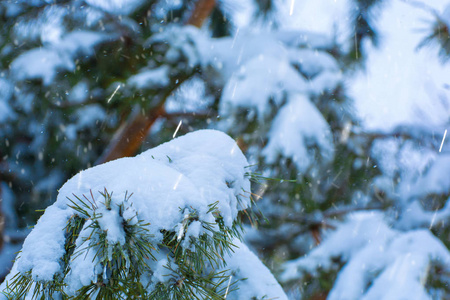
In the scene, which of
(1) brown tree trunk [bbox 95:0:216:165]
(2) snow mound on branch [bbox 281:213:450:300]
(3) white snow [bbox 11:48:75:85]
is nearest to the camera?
(2) snow mound on branch [bbox 281:213:450:300]

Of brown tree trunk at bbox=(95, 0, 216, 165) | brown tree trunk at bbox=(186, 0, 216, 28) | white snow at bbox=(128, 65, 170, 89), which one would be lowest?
brown tree trunk at bbox=(95, 0, 216, 165)

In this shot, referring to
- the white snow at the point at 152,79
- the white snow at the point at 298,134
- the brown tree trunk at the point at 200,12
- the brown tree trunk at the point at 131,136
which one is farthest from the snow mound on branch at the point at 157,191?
the brown tree trunk at the point at 200,12

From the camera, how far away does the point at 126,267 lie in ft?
2.20

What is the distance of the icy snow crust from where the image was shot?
0.66 m

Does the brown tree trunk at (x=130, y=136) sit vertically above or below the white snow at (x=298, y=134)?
below

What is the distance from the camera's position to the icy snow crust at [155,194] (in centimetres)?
66

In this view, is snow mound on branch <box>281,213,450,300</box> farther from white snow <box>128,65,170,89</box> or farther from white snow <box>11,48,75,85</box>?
white snow <box>11,48,75,85</box>

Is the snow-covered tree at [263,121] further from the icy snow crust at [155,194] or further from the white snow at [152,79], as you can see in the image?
the icy snow crust at [155,194]

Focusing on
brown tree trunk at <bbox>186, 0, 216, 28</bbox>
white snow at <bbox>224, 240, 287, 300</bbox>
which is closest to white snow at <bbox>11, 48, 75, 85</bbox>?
brown tree trunk at <bbox>186, 0, 216, 28</bbox>

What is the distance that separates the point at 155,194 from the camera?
0.69m

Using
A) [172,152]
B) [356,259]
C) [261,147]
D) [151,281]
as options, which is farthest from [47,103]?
[356,259]

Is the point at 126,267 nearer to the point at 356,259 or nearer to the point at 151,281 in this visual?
the point at 151,281

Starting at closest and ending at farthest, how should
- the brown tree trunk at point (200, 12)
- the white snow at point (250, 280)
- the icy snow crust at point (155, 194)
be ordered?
1. the icy snow crust at point (155, 194)
2. the white snow at point (250, 280)
3. the brown tree trunk at point (200, 12)

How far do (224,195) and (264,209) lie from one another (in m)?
2.25
